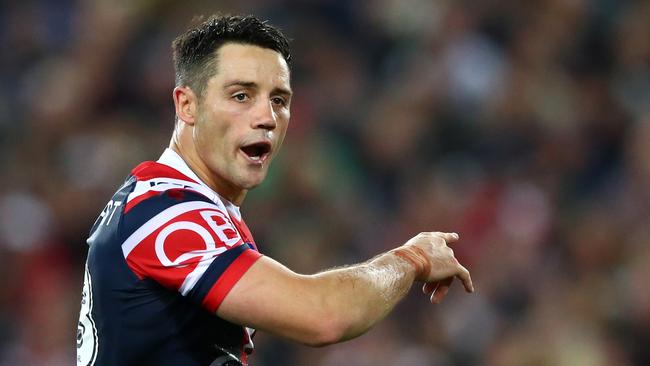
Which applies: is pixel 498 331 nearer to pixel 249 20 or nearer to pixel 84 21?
pixel 249 20

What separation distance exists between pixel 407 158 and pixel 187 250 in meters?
4.85

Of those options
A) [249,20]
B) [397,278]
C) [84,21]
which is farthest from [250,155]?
[84,21]

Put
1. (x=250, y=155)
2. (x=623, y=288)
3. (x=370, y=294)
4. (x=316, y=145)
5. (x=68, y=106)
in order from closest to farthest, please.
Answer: (x=370, y=294) < (x=250, y=155) < (x=623, y=288) < (x=316, y=145) < (x=68, y=106)

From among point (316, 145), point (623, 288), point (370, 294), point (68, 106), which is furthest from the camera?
point (68, 106)

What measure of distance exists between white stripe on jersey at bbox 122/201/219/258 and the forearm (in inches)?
15.2

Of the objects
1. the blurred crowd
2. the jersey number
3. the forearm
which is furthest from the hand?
the blurred crowd

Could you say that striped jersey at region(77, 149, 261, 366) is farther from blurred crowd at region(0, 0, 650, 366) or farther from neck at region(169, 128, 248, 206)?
blurred crowd at region(0, 0, 650, 366)

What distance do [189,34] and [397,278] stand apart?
1043 millimetres

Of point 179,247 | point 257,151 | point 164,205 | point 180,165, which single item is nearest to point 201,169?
point 180,165

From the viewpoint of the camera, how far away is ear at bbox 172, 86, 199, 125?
327 centimetres

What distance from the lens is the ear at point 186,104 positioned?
10.7 ft

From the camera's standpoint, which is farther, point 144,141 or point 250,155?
point 144,141

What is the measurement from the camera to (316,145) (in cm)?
778

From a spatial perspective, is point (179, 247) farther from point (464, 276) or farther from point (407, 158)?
point (407, 158)
